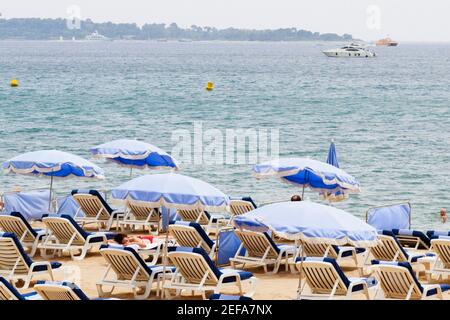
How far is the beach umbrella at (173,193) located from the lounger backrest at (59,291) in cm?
Result: 279

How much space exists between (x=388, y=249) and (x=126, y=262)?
12.8 ft

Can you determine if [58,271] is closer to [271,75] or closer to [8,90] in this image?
[8,90]

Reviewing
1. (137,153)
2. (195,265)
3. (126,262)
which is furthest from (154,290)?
(137,153)

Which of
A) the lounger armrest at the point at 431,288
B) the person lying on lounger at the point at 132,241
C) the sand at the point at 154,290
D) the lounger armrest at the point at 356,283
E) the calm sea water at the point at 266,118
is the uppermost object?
the lounger armrest at the point at 356,283

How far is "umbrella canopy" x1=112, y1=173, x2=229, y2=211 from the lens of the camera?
13492 mm

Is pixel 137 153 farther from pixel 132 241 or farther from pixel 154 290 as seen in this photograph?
pixel 154 290

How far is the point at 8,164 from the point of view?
17.7 metres

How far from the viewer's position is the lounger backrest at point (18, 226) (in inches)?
625

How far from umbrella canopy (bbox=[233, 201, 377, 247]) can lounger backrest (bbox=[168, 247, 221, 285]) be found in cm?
86

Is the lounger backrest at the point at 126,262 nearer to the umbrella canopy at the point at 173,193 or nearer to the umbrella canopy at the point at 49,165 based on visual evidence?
the umbrella canopy at the point at 173,193

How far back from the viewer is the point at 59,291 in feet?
35.8

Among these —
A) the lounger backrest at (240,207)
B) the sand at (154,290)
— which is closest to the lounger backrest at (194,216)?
the lounger backrest at (240,207)
